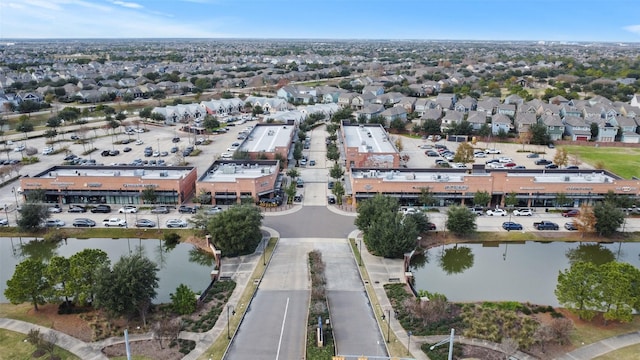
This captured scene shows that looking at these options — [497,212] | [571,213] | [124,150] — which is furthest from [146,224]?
[571,213]

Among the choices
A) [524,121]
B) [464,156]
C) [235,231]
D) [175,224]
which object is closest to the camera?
[235,231]

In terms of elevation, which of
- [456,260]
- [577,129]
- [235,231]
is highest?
[577,129]

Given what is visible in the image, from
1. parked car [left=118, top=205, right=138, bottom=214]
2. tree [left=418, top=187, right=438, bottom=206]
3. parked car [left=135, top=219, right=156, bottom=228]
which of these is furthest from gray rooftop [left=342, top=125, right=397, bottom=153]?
parked car [left=118, top=205, right=138, bottom=214]

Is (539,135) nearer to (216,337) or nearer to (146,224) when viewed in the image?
(146,224)

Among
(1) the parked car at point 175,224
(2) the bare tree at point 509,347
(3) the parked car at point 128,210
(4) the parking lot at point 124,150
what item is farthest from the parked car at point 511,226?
(3) the parked car at point 128,210

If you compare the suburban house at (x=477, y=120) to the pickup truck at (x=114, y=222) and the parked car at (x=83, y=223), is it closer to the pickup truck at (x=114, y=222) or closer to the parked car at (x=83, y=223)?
the pickup truck at (x=114, y=222)

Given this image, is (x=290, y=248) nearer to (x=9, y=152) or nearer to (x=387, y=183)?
(x=387, y=183)

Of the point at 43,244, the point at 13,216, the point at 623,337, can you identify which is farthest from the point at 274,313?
the point at 13,216
